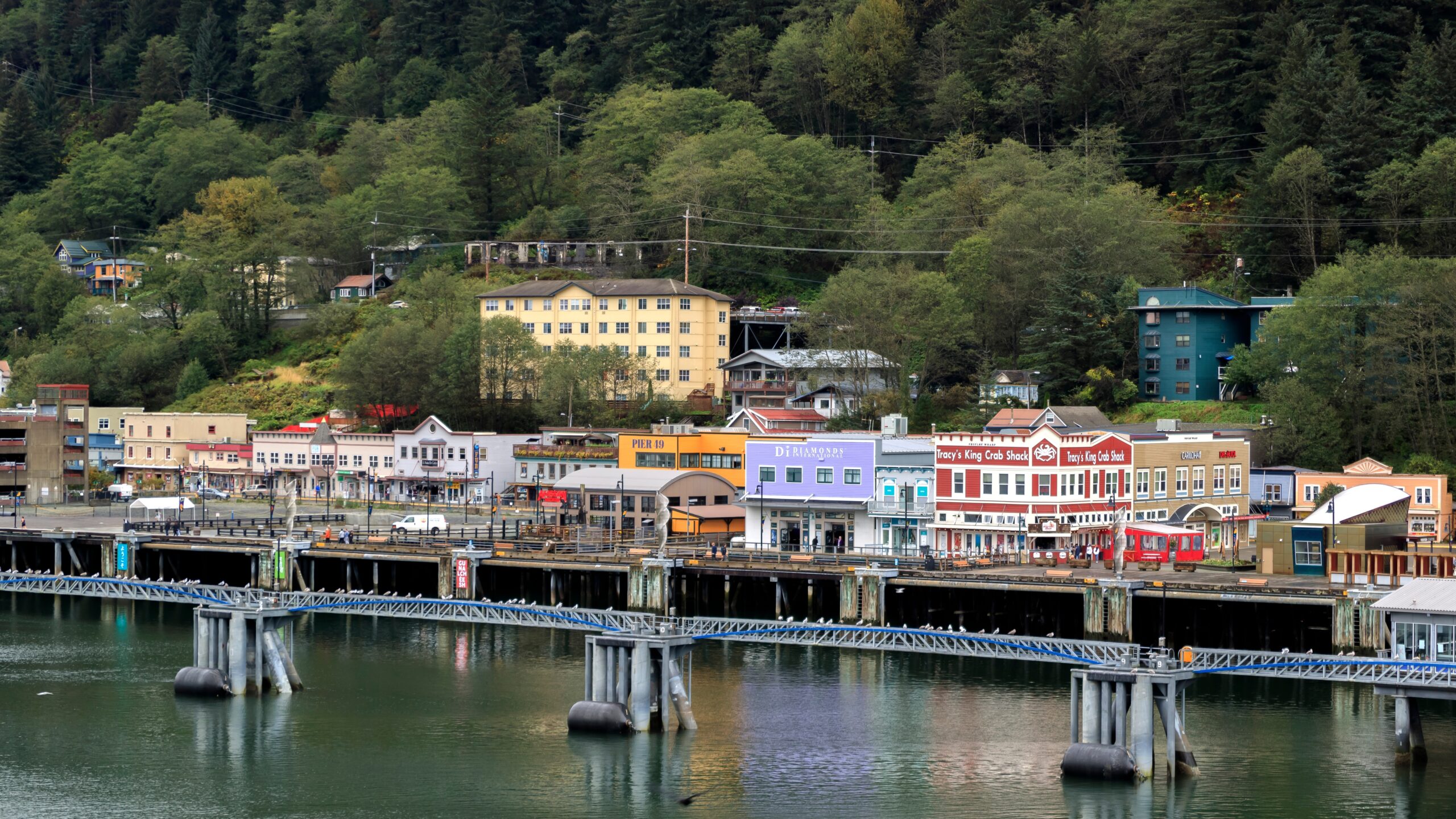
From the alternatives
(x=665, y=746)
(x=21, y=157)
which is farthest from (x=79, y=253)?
(x=665, y=746)

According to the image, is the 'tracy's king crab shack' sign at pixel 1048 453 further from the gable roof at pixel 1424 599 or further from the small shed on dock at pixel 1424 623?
the small shed on dock at pixel 1424 623

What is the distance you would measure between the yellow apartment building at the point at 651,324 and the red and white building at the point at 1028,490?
141ft

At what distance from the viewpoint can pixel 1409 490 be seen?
81.6 metres

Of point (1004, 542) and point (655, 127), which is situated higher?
point (655, 127)

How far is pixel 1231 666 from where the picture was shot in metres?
48.2

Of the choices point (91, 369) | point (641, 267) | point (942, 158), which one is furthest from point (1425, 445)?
point (91, 369)

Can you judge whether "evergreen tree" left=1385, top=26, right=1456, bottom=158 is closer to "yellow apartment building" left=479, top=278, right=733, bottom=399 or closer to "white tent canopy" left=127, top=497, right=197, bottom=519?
"yellow apartment building" left=479, top=278, right=733, bottom=399

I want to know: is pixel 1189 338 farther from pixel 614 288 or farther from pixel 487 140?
pixel 487 140

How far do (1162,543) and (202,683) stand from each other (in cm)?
3992

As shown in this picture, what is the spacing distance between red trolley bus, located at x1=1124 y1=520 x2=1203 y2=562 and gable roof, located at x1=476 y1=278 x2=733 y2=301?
5019cm

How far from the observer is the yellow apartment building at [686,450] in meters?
98.7

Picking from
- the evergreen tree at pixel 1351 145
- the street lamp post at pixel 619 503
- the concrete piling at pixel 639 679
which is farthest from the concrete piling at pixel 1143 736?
the evergreen tree at pixel 1351 145

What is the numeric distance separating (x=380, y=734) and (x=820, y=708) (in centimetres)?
1312

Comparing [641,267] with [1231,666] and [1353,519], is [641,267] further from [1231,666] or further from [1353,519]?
[1231,666]
